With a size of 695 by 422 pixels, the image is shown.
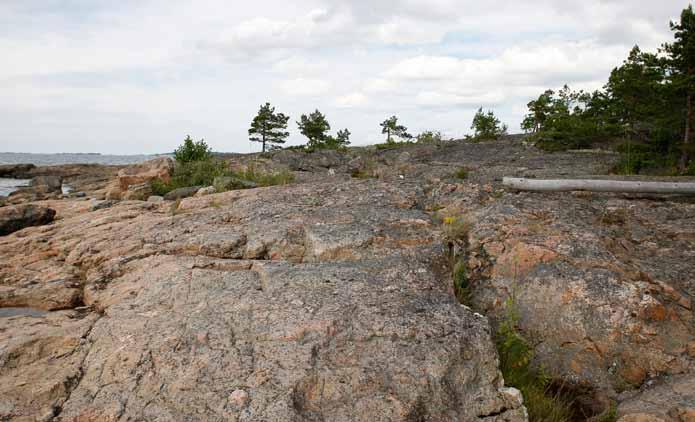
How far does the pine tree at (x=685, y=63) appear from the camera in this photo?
16.7m

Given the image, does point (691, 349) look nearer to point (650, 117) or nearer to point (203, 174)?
point (203, 174)

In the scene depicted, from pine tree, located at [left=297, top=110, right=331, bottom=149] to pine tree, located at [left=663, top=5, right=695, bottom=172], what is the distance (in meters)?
31.7

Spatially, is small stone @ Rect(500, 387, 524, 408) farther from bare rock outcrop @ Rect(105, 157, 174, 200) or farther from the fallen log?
bare rock outcrop @ Rect(105, 157, 174, 200)

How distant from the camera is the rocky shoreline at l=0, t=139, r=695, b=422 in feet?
12.1

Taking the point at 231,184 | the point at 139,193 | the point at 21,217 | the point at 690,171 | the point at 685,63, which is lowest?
the point at 21,217

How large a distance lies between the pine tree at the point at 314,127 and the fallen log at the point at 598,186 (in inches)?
1511

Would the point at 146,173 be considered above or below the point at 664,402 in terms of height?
above

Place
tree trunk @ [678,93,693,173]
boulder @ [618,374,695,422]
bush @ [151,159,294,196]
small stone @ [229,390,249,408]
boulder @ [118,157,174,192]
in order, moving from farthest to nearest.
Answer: boulder @ [118,157,174,192] → tree trunk @ [678,93,693,173] → bush @ [151,159,294,196] → boulder @ [618,374,695,422] → small stone @ [229,390,249,408]

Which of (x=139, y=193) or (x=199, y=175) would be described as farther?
(x=139, y=193)

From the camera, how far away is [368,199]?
7879 millimetres

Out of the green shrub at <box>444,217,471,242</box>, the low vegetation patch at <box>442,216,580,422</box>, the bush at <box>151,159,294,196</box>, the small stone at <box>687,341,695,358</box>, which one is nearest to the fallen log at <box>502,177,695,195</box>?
the green shrub at <box>444,217,471,242</box>

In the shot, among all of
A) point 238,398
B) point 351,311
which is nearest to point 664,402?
point 351,311

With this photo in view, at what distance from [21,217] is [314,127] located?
1455 inches

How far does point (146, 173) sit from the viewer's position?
1778 cm
